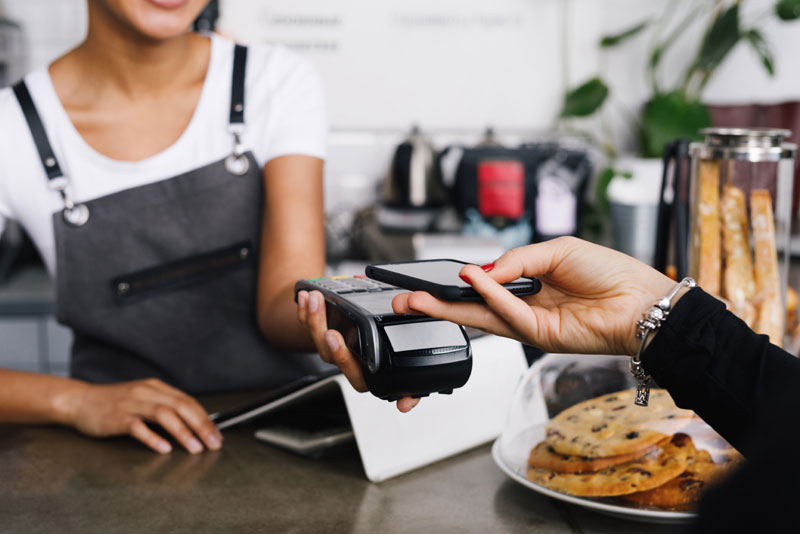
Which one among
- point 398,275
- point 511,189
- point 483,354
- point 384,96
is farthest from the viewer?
point 384,96

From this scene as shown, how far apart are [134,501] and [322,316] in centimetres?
25

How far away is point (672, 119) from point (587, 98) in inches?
12.0

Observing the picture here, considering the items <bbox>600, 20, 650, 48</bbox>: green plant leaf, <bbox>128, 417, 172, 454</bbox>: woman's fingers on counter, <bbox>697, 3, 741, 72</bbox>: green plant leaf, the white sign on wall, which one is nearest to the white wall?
the white sign on wall

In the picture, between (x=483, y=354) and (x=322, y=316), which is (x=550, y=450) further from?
(x=322, y=316)

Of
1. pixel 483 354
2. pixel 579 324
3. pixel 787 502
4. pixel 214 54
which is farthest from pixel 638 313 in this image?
pixel 214 54

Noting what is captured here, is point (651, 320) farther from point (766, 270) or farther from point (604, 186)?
point (604, 186)

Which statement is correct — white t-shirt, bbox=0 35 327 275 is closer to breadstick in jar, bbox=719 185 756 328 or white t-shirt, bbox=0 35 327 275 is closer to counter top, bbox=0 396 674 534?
counter top, bbox=0 396 674 534

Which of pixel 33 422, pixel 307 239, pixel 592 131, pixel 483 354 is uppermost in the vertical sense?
pixel 592 131

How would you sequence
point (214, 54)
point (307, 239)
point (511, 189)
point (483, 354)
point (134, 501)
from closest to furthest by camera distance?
point (134, 501) → point (483, 354) → point (307, 239) → point (214, 54) → point (511, 189)

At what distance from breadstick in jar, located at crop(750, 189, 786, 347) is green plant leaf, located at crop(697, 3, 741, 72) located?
1999 millimetres

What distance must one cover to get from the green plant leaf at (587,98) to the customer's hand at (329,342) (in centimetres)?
228

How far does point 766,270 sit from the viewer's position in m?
0.99

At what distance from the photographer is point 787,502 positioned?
271 mm

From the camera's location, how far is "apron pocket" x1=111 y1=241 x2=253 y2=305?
1.26 metres
